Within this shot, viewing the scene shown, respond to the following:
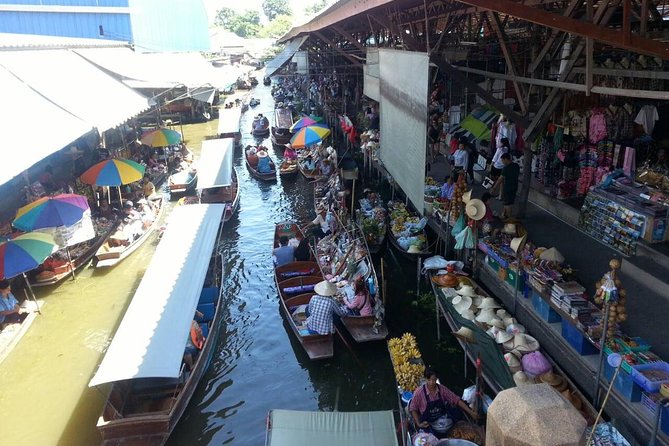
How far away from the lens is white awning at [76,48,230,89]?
19938 mm

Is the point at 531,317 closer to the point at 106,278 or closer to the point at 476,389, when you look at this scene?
the point at 476,389

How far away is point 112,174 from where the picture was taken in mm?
14398

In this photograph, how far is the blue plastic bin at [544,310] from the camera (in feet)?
25.8

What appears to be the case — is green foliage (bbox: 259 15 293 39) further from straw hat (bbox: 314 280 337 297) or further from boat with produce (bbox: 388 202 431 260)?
straw hat (bbox: 314 280 337 297)

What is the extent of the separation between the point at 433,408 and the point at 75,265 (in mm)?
10191

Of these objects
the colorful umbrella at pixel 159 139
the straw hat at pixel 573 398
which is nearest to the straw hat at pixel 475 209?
the straw hat at pixel 573 398

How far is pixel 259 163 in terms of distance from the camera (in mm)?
20828

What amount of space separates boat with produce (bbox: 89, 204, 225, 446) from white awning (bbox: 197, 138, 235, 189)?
19.9 feet

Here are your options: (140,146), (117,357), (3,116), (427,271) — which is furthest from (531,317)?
(140,146)

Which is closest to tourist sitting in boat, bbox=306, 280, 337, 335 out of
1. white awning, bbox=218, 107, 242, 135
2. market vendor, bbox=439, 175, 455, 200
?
market vendor, bbox=439, 175, 455, 200

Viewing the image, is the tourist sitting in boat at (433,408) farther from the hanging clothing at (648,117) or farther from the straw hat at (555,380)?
the hanging clothing at (648,117)

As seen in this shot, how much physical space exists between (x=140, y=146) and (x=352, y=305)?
15.6m

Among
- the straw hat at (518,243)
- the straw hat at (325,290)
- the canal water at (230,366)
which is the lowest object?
the canal water at (230,366)

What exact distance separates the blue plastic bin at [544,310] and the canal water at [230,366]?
174 cm
